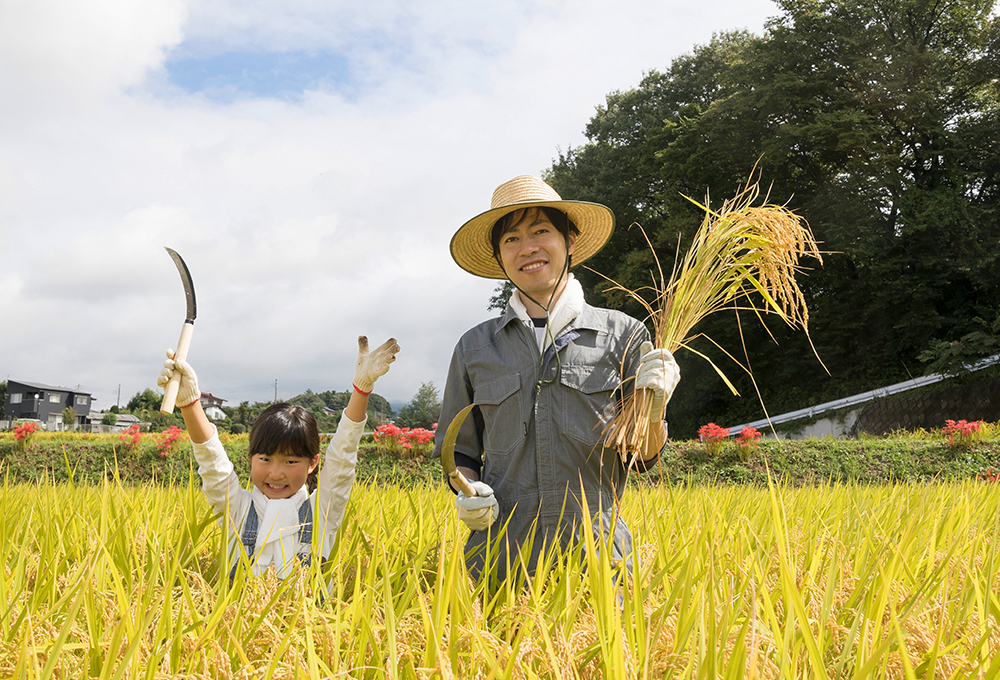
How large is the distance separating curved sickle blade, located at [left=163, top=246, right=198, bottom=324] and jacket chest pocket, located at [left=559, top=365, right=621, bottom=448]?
102 cm

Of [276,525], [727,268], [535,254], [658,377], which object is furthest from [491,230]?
[276,525]

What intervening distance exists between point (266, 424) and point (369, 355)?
0.49m

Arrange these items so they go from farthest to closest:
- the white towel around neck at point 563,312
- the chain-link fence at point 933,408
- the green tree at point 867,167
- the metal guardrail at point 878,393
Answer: the green tree at point 867,167 < the metal guardrail at point 878,393 < the chain-link fence at point 933,408 < the white towel around neck at point 563,312

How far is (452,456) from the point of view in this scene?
4.22ft

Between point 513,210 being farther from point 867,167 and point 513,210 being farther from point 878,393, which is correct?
point 867,167

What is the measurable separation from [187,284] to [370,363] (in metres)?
0.61

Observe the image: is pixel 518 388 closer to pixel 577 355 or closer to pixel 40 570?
pixel 577 355

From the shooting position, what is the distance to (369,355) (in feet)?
5.25

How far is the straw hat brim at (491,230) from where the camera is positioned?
1943 millimetres

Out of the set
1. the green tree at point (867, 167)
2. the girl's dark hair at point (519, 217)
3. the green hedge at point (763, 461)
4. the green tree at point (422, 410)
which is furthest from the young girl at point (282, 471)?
the green tree at point (422, 410)

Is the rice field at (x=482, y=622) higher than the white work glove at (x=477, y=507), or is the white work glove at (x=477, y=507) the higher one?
the white work glove at (x=477, y=507)

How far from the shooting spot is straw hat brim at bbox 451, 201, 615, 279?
1.94 meters

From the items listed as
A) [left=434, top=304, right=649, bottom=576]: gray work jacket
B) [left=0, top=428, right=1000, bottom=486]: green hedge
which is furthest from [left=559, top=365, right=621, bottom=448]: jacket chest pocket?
[left=0, top=428, right=1000, bottom=486]: green hedge

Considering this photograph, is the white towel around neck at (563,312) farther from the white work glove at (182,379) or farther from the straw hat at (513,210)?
the white work glove at (182,379)
